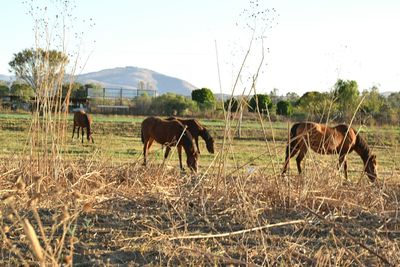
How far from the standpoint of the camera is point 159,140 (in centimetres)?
1348

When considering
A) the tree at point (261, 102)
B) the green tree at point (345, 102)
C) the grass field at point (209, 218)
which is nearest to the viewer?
the grass field at point (209, 218)

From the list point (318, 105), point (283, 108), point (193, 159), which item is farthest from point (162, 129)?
point (283, 108)

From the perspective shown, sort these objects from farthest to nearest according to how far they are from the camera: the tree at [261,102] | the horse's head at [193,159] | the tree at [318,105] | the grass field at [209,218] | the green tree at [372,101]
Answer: the horse's head at [193,159] < the green tree at [372,101] < the tree at [318,105] < the tree at [261,102] < the grass field at [209,218]

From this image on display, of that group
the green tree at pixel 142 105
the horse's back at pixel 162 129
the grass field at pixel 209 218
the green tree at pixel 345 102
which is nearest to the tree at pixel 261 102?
the grass field at pixel 209 218

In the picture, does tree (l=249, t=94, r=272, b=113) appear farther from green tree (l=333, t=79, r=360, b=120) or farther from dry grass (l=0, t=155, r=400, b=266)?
green tree (l=333, t=79, r=360, b=120)

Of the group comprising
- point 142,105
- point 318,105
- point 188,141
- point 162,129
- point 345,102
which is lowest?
point 188,141

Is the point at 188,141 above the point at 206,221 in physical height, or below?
above

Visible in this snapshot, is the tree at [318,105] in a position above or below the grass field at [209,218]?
above

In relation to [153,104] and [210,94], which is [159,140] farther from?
[210,94]

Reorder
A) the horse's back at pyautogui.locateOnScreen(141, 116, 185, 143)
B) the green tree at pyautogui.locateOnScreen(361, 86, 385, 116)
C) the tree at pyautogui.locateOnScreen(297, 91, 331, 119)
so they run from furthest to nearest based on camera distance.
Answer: the horse's back at pyautogui.locateOnScreen(141, 116, 185, 143), the green tree at pyautogui.locateOnScreen(361, 86, 385, 116), the tree at pyautogui.locateOnScreen(297, 91, 331, 119)

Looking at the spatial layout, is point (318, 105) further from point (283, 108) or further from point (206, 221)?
point (283, 108)

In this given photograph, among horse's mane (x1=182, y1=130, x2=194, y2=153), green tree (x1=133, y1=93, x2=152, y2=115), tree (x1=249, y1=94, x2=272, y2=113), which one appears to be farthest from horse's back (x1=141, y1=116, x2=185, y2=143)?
green tree (x1=133, y1=93, x2=152, y2=115)

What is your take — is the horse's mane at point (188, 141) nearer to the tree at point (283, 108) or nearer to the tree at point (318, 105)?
the tree at point (318, 105)

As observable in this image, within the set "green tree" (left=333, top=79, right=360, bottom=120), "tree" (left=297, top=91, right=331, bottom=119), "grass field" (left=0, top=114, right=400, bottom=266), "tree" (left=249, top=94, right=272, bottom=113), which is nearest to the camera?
"grass field" (left=0, top=114, right=400, bottom=266)
